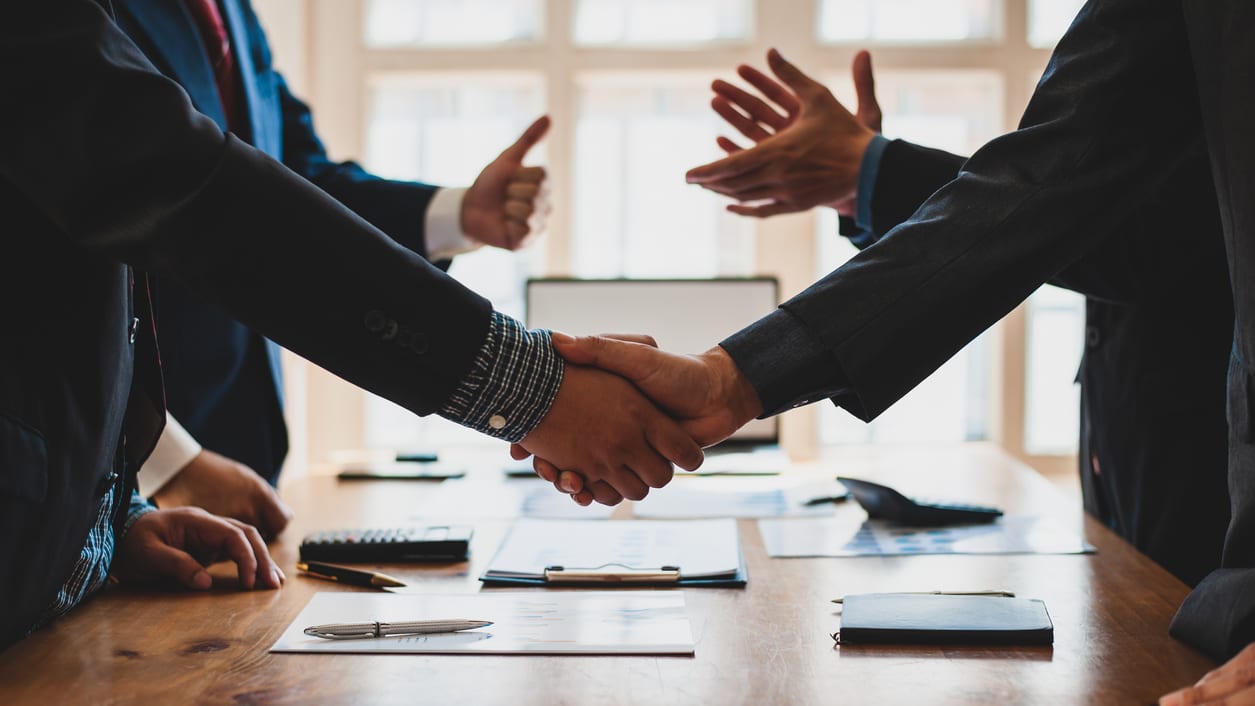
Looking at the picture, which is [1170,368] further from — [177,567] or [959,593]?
[177,567]

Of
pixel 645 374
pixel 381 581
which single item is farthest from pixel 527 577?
pixel 645 374

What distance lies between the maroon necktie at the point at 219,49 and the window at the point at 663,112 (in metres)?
2.99

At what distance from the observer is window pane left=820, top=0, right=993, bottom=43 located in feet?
15.8

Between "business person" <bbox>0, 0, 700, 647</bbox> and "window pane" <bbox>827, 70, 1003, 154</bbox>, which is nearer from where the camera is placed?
"business person" <bbox>0, 0, 700, 647</bbox>

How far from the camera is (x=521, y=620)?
991 millimetres

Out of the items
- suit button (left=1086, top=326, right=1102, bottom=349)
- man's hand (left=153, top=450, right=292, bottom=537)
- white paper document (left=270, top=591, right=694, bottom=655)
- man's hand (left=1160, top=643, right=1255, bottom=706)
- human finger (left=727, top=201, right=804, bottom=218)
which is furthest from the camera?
human finger (left=727, top=201, right=804, bottom=218)

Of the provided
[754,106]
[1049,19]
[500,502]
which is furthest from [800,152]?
[1049,19]

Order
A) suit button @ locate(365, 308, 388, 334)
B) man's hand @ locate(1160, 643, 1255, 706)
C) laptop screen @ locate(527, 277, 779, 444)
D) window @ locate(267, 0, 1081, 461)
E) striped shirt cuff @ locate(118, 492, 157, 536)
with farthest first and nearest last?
1. window @ locate(267, 0, 1081, 461)
2. laptop screen @ locate(527, 277, 779, 444)
3. striped shirt cuff @ locate(118, 492, 157, 536)
4. suit button @ locate(365, 308, 388, 334)
5. man's hand @ locate(1160, 643, 1255, 706)

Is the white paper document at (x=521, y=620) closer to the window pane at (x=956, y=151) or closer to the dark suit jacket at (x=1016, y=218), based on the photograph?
the dark suit jacket at (x=1016, y=218)

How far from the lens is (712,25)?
4852 millimetres

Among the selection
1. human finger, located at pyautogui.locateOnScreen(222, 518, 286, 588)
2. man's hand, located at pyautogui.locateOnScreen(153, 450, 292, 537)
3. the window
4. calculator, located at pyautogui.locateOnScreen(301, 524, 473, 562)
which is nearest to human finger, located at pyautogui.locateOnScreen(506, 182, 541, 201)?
man's hand, located at pyautogui.locateOnScreen(153, 450, 292, 537)

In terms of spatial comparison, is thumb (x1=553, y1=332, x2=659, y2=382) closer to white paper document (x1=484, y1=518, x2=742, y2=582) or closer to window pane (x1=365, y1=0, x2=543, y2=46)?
white paper document (x1=484, y1=518, x2=742, y2=582)

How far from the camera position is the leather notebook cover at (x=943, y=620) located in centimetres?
91

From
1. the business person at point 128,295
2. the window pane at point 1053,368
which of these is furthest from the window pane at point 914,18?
the business person at point 128,295
